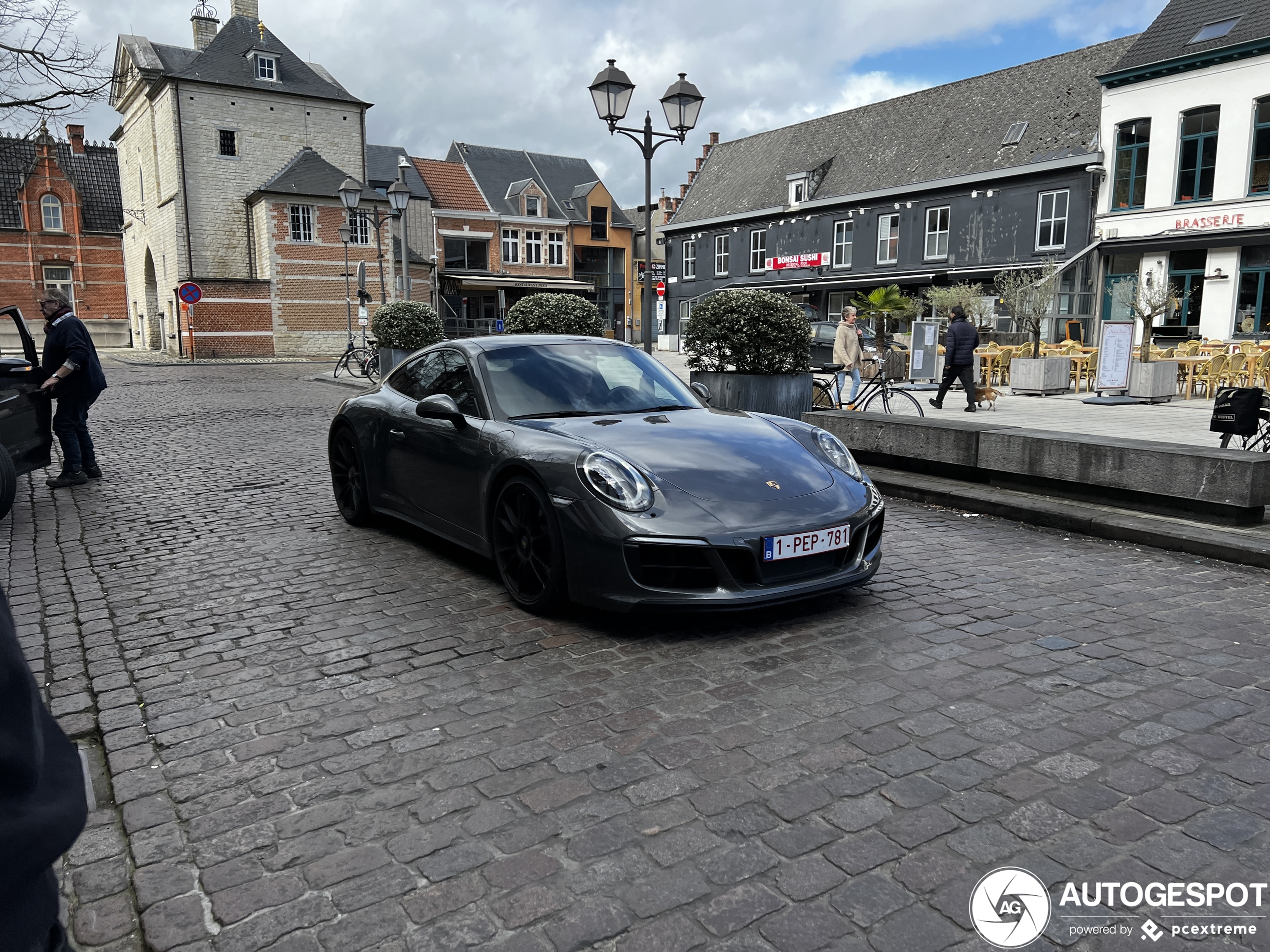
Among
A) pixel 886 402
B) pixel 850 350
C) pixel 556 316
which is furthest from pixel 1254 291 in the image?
pixel 556 316

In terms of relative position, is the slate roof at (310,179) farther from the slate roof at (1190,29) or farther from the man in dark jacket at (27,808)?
the man in dark jacket at (27,808)

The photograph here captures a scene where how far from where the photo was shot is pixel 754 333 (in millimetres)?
11203

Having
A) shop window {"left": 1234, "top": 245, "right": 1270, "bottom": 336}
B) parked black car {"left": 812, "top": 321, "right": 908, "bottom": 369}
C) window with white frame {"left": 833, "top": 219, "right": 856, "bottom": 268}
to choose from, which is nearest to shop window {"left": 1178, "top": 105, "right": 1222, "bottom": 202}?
shop window {"left": 1234, "top": 245, "right": 1270, "bottom": 336}

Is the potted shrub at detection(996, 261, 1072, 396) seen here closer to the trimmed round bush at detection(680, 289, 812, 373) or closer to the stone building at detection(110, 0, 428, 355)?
the trimmed round bush at detection(680, 289, 812, 373)

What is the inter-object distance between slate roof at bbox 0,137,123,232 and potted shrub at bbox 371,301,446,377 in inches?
1714

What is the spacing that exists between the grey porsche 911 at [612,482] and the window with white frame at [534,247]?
53840 millimetres

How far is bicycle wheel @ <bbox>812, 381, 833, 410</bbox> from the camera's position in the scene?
42.7 ft

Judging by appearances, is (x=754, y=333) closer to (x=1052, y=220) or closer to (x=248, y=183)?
(x=1052, y=220)

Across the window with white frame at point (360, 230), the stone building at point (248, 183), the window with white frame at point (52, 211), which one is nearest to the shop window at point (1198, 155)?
the window with white frame at point (360, 230)

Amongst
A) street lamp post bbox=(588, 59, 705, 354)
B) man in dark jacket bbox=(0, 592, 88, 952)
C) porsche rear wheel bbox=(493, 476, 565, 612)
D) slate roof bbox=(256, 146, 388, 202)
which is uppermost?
slate roof bbox=(256, 146, 388, 202)

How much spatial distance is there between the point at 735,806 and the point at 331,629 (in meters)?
2.51

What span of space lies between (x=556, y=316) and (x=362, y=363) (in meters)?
10.7

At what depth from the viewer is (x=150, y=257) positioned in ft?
158

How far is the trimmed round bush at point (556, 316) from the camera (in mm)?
16734
